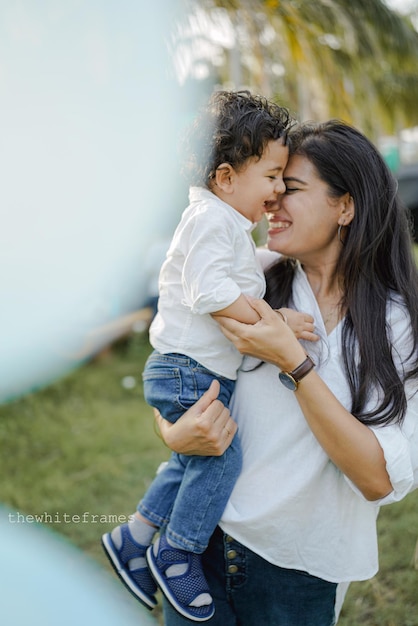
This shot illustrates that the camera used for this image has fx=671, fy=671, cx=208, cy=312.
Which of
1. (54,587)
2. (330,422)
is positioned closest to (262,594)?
(330,422)

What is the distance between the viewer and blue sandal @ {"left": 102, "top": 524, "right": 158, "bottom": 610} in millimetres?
2006

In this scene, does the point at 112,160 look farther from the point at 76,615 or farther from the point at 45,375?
the point at 76,615

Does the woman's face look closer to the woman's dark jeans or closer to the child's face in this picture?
the child's face

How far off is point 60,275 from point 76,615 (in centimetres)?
451

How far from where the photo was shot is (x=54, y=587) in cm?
319

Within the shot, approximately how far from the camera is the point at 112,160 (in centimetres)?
684

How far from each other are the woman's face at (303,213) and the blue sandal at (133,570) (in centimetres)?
100

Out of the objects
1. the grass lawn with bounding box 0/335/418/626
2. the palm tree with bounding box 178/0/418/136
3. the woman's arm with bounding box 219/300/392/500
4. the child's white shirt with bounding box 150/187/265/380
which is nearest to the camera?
the woman's arm with bounding box 219/300/392/500

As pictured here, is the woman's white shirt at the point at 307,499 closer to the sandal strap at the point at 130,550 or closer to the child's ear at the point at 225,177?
the sandal strap at the point at 130,550

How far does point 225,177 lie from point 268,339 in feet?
1.68

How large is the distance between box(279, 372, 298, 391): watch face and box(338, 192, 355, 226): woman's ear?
1.67 feet

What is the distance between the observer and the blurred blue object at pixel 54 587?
2.90 meters

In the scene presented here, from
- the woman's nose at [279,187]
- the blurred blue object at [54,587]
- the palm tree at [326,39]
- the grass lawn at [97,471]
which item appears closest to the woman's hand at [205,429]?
the woman's nose at [279,187]

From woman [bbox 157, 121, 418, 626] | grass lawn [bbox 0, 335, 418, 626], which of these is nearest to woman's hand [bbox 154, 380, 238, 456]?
woman [bbox 157, 121, 418, 626]
